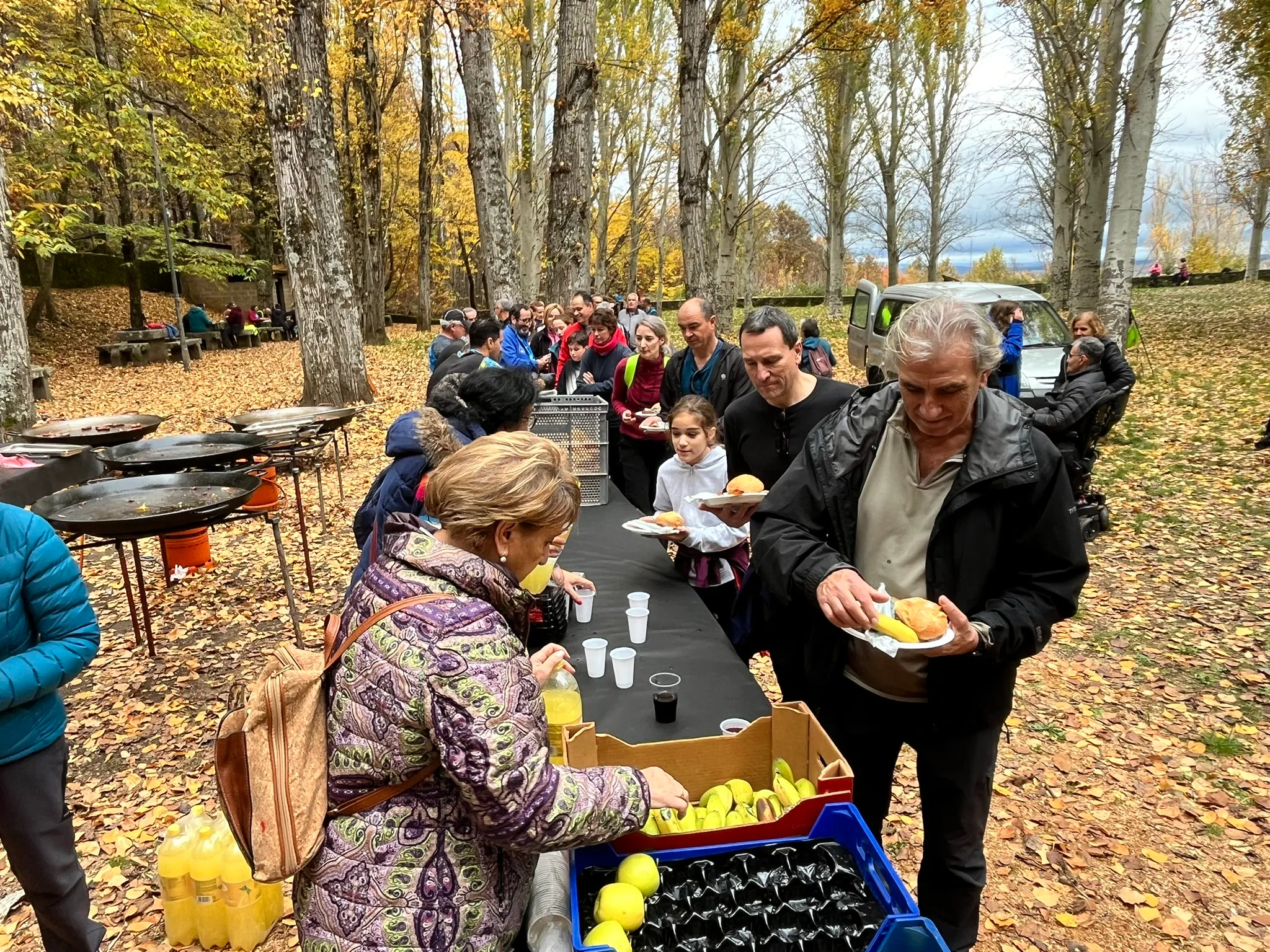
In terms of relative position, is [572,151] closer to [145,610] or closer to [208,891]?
[145,610]

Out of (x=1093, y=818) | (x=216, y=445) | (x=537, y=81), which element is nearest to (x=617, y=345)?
(x=216, y=445)

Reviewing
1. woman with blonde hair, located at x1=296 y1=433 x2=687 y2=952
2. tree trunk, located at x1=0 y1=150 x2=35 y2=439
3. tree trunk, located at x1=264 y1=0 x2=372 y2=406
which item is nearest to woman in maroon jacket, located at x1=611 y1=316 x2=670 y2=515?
woman with blonde hair, located at x1=296 y1=433 x2=687 y2=952

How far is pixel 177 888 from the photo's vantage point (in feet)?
9.25

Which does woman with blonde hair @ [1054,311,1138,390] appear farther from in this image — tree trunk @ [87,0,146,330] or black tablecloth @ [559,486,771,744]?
tree trunk @ [87,0,146,330]

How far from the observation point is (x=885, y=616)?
1862 millimetres

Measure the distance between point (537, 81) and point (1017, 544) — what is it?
2636cm

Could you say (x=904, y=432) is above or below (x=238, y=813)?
above

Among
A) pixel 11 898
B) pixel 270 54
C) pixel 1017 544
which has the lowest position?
pixel 11 898

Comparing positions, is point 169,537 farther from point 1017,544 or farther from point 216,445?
point 1017,544

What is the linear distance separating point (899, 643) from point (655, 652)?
1.20m

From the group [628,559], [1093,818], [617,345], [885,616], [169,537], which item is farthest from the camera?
[617,345]

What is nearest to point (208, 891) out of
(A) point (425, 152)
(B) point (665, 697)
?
(B) point (665, 697)

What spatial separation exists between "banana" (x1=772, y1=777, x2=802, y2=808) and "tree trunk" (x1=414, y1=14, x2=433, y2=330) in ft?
68.6

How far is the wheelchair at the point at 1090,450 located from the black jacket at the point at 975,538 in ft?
14.6
